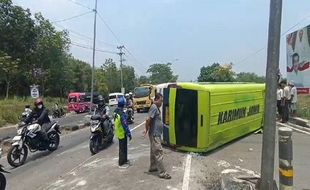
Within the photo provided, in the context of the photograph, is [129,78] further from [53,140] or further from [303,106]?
[53,140]

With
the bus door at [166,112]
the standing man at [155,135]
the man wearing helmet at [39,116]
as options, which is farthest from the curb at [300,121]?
the standing man at [155,135]

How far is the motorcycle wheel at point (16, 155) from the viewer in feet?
41.0

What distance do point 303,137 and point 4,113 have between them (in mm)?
22514

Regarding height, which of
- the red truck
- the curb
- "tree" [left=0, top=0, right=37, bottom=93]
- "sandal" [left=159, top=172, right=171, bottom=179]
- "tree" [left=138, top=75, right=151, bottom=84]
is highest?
"tree" [left=0, top=0, right=37, bottom=93]

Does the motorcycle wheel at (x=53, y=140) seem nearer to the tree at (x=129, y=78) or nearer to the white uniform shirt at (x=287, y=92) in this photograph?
the white uniform shirt at (x=287, y=92)

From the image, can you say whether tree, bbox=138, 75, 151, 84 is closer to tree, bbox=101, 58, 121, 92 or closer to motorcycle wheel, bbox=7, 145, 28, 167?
tree, bbox=101, 58, 121, 92

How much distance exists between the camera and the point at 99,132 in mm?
13875

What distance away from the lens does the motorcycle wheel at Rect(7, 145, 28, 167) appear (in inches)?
492

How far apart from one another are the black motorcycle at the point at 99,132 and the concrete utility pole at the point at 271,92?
7.79m

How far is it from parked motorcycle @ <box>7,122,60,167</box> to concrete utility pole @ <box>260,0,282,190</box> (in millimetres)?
7996

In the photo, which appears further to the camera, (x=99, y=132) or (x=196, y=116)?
(x=99, y=132)

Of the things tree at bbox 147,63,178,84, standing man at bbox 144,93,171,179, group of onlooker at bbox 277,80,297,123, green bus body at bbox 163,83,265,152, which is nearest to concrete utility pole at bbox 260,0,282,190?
standing man at bbox 144,93,171,179

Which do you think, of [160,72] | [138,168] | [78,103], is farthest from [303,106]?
[160,72]

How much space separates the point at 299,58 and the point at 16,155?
19182 mm
